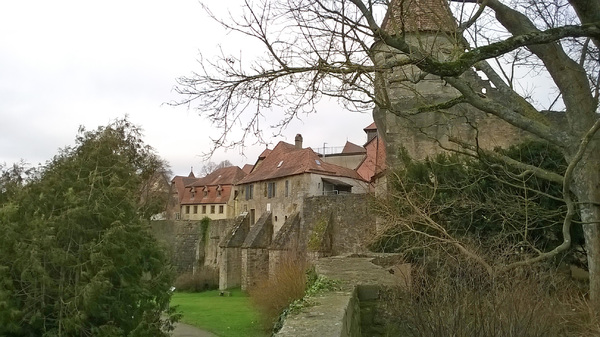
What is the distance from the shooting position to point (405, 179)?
45.7ft

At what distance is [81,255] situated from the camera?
11.8 meters

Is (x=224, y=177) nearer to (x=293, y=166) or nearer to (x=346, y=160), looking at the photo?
(x=346, y=160)

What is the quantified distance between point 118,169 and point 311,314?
389 inches

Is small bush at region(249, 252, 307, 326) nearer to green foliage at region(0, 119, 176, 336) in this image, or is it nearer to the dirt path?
green foliage at region(0, 119, 176, 336)

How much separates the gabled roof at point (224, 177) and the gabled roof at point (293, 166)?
58.3ft

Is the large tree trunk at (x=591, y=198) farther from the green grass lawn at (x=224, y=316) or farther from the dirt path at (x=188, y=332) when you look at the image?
the dirt path at (x=188, y=332)

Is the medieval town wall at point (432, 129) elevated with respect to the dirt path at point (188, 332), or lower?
elevated

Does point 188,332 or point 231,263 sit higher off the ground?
point 231,263

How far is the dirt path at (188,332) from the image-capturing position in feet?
64.8

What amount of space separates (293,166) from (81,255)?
72.5 feet

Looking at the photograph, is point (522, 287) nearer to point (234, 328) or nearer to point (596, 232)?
point (596, 232)

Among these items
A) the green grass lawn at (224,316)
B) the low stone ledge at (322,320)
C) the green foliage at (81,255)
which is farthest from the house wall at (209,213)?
the low stone ledge at (322,320)

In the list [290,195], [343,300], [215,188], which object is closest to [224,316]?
[290,195]

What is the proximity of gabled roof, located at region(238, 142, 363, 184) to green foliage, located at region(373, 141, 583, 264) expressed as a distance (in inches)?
713
